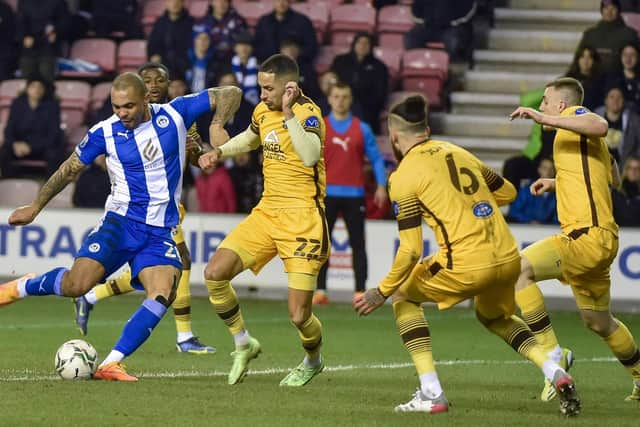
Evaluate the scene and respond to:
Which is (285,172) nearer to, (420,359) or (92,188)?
(420,359)

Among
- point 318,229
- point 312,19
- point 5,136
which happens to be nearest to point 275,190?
point 318,229

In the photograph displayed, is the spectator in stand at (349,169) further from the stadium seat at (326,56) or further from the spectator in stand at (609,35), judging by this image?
the stadium seat at (326,56)

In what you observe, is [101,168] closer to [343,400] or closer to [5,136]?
[5,136]

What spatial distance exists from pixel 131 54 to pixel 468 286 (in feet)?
42.6

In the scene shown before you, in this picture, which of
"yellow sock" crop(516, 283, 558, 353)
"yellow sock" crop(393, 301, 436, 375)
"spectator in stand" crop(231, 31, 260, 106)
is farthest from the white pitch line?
"spectator in stand" crop(231, 31, 260, 106)

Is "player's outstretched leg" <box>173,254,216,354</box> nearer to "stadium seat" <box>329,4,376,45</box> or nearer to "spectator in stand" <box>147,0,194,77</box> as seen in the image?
"spectator in stand" <box>147,0,194,77</box>

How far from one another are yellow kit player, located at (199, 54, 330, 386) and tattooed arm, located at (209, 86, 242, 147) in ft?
0.15

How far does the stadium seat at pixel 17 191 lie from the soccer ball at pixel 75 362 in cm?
928

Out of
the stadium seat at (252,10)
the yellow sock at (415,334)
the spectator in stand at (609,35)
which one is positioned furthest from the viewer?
the stadium seat at (252,10)

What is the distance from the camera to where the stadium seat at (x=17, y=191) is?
1828 centimetres

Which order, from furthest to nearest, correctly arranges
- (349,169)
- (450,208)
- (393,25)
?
(393,25) < (349,169) < (450,208)

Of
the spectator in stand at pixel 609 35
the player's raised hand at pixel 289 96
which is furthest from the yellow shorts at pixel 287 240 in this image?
the spectator in stand at pixel 609 35

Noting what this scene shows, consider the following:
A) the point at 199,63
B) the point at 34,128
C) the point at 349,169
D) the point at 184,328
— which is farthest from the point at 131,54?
the point at 184,328

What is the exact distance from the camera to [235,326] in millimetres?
9844
